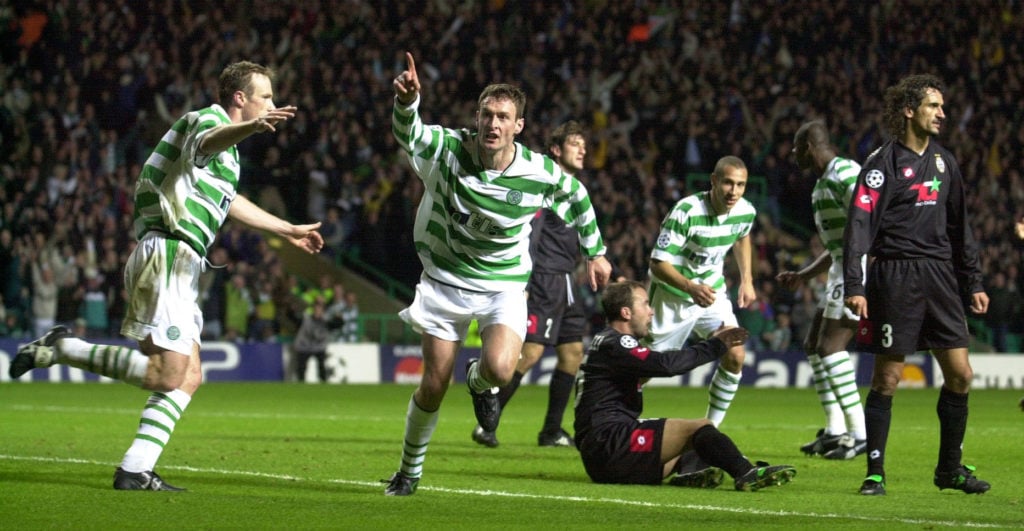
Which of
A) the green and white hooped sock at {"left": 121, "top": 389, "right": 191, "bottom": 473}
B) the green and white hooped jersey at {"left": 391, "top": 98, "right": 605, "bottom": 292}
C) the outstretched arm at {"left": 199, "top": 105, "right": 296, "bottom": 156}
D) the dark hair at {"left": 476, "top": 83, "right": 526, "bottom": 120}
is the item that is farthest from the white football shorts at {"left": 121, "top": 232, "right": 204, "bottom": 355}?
the dark hair at {"left": 476, "top": 83, "right": 526, "bottom": 120}

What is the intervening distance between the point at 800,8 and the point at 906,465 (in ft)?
69.7

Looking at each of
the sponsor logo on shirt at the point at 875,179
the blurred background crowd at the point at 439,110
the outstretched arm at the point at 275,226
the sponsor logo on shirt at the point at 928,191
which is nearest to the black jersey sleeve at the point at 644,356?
the sponsor logo on shirt at the point at 875,179

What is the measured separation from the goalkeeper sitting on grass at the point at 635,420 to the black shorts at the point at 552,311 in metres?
3.38

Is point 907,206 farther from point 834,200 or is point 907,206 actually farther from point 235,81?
point 235,81

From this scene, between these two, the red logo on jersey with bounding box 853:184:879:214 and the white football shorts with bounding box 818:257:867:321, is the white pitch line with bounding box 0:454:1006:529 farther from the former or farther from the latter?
the white football shorts with bounding box 818:257:867:321

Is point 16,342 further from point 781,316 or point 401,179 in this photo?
point 781,316

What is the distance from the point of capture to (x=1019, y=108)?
92.3ft

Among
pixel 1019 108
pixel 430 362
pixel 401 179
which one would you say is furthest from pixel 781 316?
pixel 430 362

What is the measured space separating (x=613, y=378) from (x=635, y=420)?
27 centimetres

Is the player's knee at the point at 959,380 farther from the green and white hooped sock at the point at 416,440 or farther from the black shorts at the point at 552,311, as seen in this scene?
the black shorts at the point at 552,311

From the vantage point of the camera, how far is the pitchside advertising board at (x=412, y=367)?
22188 mm

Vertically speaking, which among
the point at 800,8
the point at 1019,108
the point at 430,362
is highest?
the point at 800,8

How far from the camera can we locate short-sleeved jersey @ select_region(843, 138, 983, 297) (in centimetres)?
765

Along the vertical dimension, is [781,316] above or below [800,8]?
below
